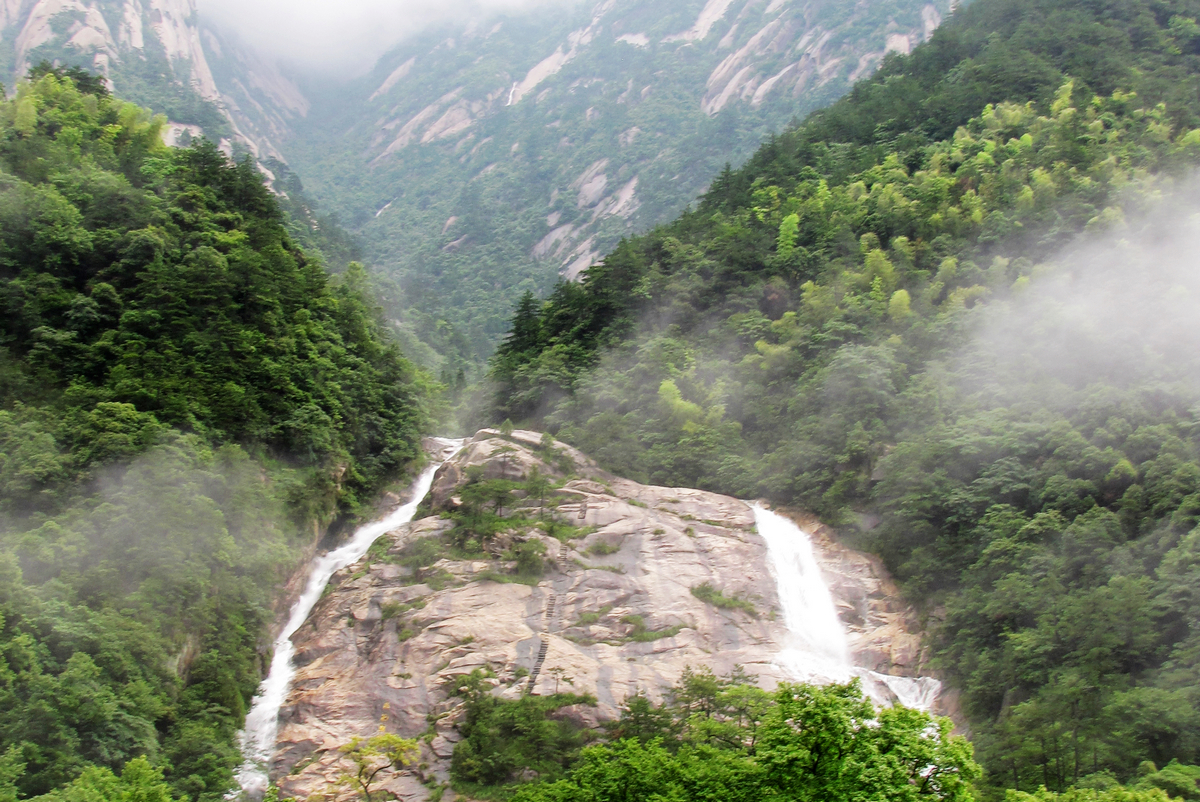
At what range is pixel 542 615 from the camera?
3447 centimetres

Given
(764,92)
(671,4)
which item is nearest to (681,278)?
(764,92)

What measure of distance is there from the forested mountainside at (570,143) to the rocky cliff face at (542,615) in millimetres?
46403

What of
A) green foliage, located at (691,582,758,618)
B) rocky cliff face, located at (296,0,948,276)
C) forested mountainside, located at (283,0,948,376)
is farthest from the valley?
rocky cliff face, located at (296,0,948,276)

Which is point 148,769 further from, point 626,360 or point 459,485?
point 626,360

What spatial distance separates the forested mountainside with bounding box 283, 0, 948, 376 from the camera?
121 meters

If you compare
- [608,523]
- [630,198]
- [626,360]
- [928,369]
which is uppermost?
[630,198]

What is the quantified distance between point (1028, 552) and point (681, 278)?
28095 mm

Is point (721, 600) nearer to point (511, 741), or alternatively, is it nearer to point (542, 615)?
point (542, 615)

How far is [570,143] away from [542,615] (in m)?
126

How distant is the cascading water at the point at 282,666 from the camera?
29688 millimetres

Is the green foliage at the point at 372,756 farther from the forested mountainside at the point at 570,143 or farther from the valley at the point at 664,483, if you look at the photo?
the forested mountainside at the point at 570,143

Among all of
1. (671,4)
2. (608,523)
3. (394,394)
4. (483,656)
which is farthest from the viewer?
(671,4)

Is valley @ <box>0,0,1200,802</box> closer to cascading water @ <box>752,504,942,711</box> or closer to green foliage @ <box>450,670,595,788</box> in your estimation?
green foliage @ <box>450,670,595,788</box>

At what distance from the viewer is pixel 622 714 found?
28438 millimetres
